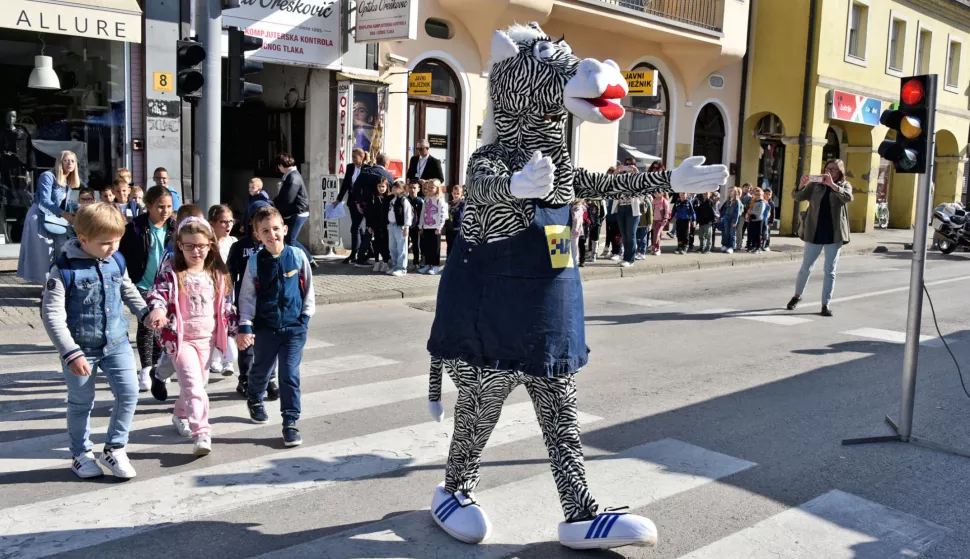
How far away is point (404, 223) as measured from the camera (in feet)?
44.0

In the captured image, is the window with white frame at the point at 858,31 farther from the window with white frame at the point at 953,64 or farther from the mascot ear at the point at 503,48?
the mascot ear at the point at 503,48

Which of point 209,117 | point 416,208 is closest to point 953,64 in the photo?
point 416,208

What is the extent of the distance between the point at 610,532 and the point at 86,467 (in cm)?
284

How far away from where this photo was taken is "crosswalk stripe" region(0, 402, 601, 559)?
155 inches

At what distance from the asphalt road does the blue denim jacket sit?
78cm

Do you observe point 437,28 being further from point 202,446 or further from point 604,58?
point 202,446

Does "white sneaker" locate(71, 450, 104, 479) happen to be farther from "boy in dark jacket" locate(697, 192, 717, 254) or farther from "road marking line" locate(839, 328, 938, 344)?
"boy in dark jacket" locate(697, 192, 717, 254)

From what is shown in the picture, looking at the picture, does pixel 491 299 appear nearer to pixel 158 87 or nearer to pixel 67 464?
pixel 67 464

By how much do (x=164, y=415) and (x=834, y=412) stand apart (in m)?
4.86

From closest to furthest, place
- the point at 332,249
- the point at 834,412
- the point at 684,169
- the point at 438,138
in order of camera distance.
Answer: the point at 684,169
the point at 834,412
the point at 332,249
the point at 438,138

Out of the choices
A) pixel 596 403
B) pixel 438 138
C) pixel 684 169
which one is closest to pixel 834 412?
pixel 596 403

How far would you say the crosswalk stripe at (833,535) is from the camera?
3.98 meters

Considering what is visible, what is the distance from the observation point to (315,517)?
4.22 m

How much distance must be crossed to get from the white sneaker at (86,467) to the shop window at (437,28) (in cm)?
1351
